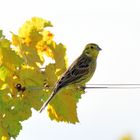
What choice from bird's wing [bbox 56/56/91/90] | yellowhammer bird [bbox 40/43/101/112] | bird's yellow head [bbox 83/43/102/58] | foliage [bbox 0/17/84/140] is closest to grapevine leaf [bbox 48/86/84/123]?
foliage [bbox 0/17/84/140]

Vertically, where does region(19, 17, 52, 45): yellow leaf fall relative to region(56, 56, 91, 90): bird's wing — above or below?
below

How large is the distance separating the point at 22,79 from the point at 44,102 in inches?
8.5

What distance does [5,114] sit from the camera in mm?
3361

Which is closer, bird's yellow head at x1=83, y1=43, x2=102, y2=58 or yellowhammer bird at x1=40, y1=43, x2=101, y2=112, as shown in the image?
yellowhammer bird at x1=40, y1=43, x2=101, y2=112

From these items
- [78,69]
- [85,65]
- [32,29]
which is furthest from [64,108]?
[85,65]

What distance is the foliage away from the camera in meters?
3.40

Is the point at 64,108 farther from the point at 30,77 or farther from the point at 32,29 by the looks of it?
the point at 32,29

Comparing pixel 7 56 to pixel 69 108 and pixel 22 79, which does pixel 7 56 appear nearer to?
pixel 22 79

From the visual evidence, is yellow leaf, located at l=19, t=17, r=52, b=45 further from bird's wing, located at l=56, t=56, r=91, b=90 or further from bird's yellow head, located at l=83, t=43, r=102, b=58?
bird's yellow head, located at l=83, t=43, r=102, b=58

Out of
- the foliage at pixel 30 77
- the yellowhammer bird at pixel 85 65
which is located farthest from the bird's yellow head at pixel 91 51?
the foliage at pixel 30 77

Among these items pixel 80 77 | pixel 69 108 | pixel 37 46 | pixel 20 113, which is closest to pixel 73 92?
pixel 69 108

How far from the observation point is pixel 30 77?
3.65 meters

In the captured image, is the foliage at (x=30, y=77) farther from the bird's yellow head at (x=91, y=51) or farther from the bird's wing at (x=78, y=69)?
the bird's yellow head at (x=91, y=51)

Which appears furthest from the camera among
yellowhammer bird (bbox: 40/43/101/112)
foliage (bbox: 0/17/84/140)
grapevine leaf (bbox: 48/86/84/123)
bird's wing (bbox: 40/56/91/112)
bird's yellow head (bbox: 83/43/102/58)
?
bird's yellow head (bbox: 83/43/102/58)
